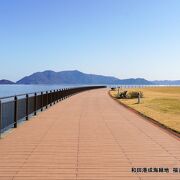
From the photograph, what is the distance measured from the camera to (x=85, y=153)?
33.4 ft

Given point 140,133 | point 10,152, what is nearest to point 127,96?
point 140,133

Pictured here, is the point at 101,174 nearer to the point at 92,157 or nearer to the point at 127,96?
the point at 92,157

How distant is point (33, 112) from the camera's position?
21703 mm

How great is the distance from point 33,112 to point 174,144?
11.2 m

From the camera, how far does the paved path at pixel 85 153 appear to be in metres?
7.89

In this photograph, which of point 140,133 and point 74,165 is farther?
point 140,133

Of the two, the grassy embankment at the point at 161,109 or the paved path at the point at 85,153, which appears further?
the grassy embankment at the point at 161,109

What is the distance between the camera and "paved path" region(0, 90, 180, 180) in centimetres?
789

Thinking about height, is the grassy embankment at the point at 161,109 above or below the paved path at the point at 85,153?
below

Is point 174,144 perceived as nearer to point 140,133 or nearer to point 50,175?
point 140,133

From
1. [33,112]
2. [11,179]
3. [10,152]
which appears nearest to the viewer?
[11,179]

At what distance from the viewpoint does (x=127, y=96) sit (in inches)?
1991

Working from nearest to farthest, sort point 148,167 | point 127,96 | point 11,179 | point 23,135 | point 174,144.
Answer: point 11,179
point 148,167
point 174,144
point 23,135
point 127,96

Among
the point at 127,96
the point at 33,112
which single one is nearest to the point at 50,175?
the point at 33,112
